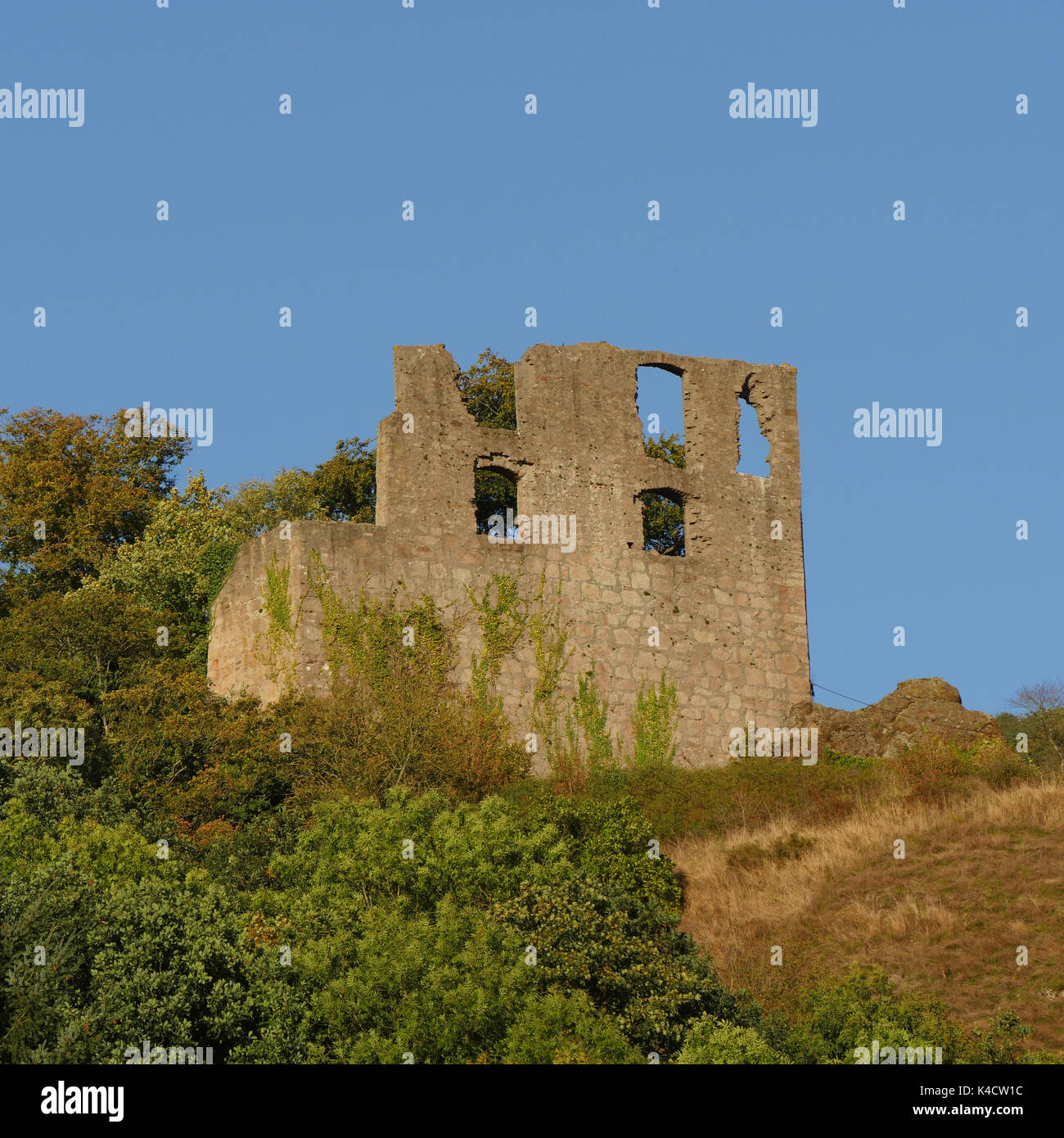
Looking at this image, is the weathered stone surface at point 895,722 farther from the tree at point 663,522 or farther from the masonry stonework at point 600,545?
the tree at point 663,522

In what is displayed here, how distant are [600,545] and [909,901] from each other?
9931mm

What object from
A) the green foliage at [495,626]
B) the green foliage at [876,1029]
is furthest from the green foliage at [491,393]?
the green foliage at [876,1029]

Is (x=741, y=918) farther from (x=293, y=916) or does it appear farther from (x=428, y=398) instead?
(x=428, y=398)

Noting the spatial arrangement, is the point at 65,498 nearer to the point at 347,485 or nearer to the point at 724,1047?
the point at 347,485

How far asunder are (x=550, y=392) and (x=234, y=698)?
7733 millimetres

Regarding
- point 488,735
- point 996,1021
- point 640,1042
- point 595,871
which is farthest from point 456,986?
point 488,735

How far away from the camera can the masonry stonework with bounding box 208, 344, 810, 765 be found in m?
29.0

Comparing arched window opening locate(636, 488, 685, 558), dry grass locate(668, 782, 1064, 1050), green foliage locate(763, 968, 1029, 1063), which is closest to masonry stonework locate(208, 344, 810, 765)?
dry grass locate(668, 782, 1064, 1050)

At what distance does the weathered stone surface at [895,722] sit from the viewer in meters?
30.9

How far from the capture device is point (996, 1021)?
19781 millimetres

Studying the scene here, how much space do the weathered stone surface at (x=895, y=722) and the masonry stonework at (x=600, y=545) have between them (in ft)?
2.76
